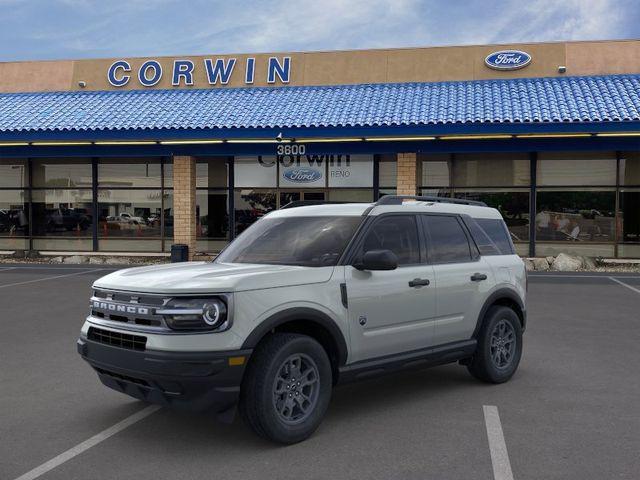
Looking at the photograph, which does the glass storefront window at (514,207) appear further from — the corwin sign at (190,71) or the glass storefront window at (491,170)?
the corwin sign at (190,71)

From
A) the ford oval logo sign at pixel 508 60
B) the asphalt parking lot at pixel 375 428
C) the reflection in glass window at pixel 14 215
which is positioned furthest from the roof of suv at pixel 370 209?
the reflection in glass window at pixel 14 215

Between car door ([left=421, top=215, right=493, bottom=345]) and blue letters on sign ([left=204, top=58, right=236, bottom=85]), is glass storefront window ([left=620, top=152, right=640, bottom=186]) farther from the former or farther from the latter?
car door ([left=421, top=215, right=493, bottom=345])

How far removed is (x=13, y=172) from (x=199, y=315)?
22.2 m

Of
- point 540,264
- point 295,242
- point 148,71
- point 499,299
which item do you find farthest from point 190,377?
point 148,71

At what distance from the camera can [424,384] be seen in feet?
21.6

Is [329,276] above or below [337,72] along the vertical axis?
below

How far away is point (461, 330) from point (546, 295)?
8.19 meters

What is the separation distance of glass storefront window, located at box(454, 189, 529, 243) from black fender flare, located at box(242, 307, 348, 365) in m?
16.5

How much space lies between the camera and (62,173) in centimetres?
2347

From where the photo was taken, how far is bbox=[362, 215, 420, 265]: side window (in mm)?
5711

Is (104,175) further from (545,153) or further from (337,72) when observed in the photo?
(545,153)

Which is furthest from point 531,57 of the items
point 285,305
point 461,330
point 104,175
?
A: point 285,305

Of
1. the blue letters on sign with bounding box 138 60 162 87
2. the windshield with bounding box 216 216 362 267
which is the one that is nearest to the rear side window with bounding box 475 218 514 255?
the windshield with bounding box 216 216 362 267

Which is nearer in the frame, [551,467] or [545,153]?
[551,467]
